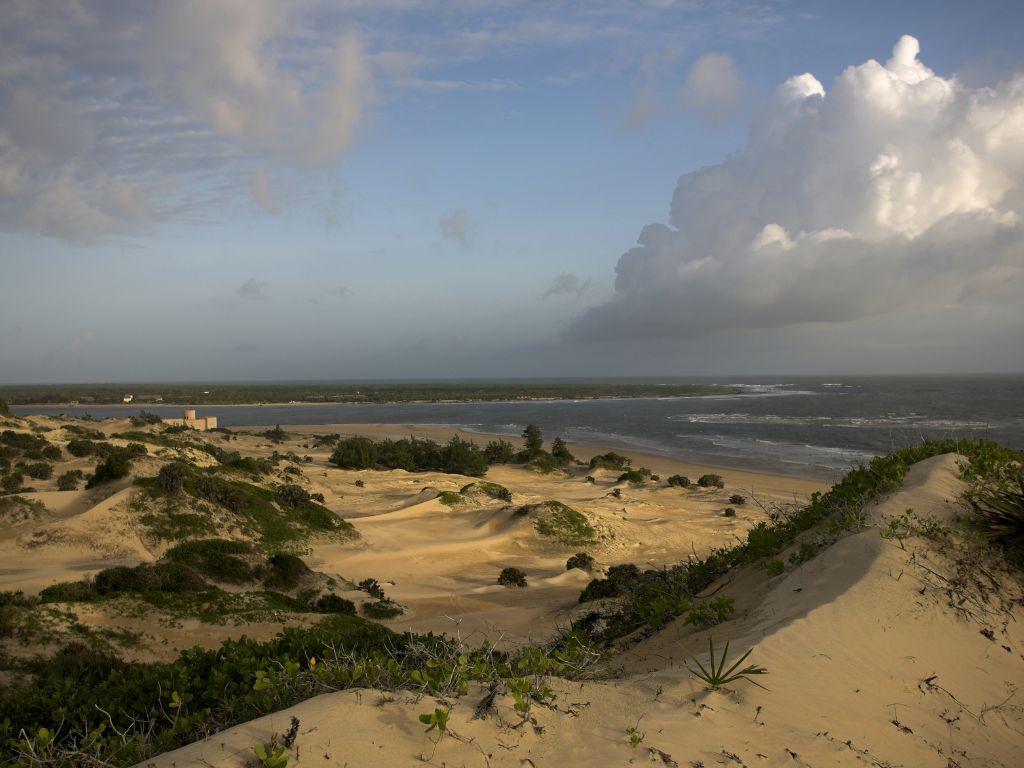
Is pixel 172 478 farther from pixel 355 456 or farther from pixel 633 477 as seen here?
pixel 633 477

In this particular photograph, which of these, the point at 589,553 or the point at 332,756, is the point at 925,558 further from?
the point at 589,553

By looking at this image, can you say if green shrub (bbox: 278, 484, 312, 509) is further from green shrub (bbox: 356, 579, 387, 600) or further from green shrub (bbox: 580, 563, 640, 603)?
green shrub (bbox: 580, 563, 640, 603)

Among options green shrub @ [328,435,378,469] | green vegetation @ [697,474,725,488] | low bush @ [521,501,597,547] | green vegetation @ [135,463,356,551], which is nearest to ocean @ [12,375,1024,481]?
green vegetation @ [697,474,725,488]

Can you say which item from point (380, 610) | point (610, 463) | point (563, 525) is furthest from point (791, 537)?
point (610, 463)

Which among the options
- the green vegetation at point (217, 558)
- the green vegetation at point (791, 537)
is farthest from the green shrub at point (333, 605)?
the green vegetation at point (791, 537)

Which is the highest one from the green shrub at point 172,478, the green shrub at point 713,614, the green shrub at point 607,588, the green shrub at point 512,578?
the green shrub at point 713,614

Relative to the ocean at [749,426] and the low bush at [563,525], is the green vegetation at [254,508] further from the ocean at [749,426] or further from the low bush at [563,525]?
the ocean at [749,426]

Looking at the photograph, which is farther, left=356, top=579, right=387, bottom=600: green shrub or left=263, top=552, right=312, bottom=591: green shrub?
left=356, top=579, right=387, bottom=600: green shrub
